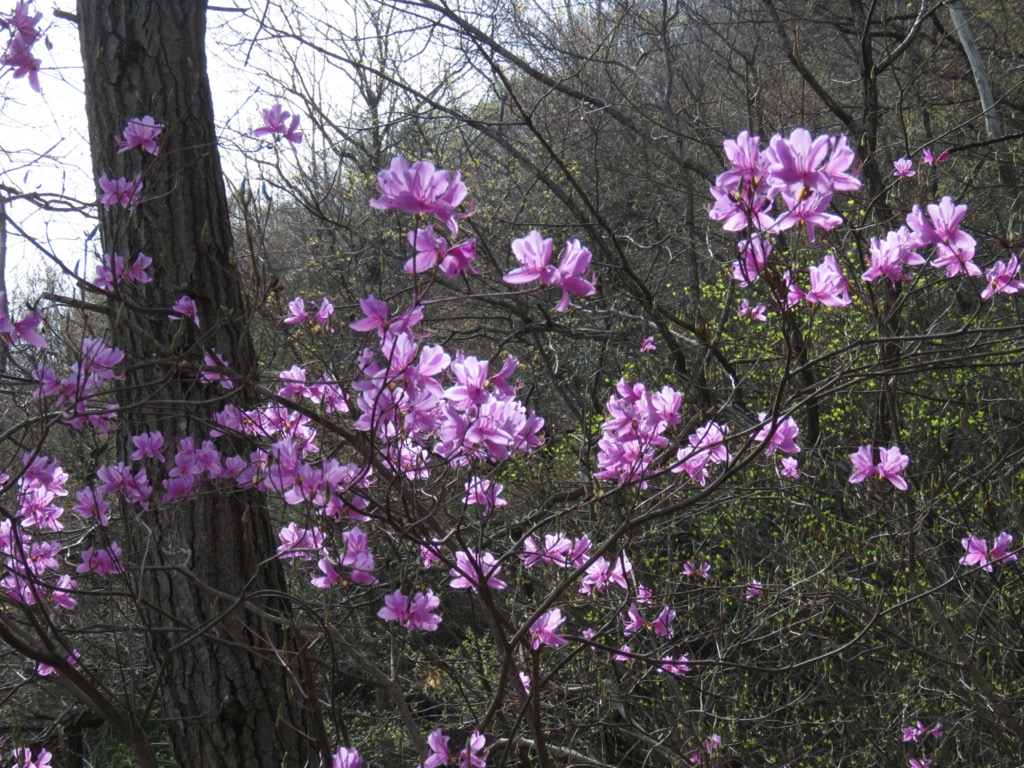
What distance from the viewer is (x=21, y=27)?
2549 mm

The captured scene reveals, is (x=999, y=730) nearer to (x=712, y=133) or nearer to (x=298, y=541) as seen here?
(x=298, y=541)

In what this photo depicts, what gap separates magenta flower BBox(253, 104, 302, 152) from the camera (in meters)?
2.55

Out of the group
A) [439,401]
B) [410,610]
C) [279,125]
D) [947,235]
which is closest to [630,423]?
[439,401]

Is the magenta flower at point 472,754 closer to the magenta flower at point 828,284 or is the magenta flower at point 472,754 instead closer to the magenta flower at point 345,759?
the magenta flower at point 345,759

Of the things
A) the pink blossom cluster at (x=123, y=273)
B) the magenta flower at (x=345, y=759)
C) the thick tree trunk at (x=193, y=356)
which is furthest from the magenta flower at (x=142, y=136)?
the magenta flower at (x=345, y=759)

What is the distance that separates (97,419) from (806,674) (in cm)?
387

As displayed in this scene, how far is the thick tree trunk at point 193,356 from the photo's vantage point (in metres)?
2.89

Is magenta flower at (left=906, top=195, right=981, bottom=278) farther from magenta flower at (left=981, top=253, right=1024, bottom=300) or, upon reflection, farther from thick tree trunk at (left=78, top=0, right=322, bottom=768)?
thick tree trunk at (left=78, top=0, right=322, bottom=768)

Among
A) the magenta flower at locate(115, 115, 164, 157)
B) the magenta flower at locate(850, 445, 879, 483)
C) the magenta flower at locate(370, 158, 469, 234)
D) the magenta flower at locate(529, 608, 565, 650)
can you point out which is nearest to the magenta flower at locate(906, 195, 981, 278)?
the magenta flower at locate(850, 445, 879, 483)

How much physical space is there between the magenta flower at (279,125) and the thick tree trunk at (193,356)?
0.38 metres

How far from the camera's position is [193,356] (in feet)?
8.89

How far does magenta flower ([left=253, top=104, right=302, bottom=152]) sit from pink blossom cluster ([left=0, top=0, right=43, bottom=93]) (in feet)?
2.16

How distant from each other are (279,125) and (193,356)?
687mm

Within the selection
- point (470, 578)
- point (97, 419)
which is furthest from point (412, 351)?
point (97, 419)
